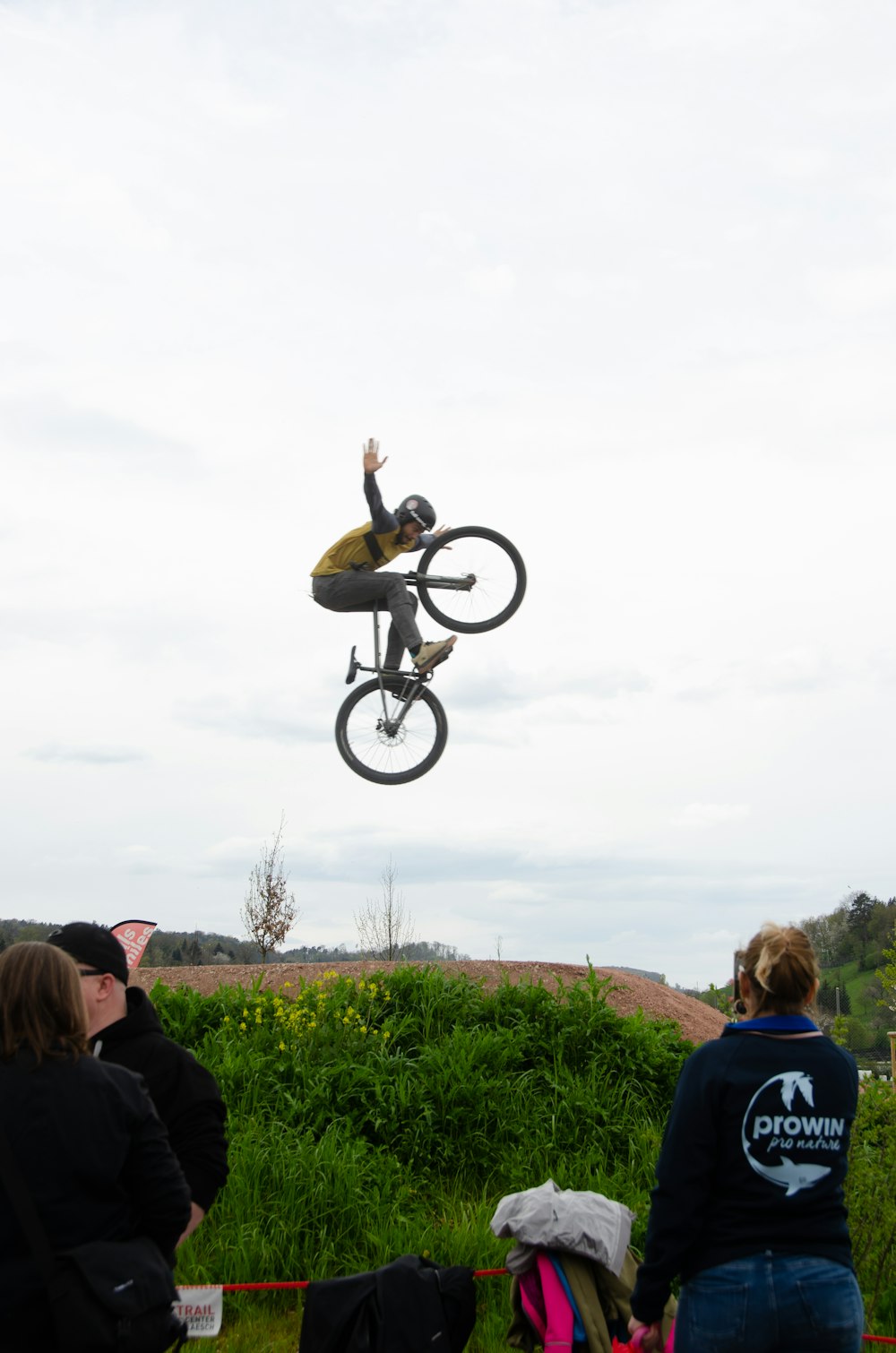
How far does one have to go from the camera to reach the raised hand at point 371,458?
9297 mm

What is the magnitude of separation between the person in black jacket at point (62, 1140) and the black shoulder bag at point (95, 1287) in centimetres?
3

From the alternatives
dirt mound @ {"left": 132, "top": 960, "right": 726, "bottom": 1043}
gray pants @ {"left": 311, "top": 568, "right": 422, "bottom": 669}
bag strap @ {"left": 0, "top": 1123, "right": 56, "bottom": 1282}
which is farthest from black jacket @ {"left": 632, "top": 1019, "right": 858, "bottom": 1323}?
gray pants @ {"left": 311, "top": 568, "right": 422, "bottom": 669}

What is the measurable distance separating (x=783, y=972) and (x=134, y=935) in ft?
14.4

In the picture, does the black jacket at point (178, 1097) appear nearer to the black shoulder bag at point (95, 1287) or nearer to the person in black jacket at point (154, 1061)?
the person in black jacket at point (154, 1061)

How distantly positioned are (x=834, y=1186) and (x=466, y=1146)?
5.17 meters

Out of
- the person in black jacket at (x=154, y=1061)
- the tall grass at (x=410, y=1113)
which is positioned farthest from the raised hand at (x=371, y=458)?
the person in black jacket at (x=154, y=1061)

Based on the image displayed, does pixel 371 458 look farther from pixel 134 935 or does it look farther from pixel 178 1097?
pixel 178 1097

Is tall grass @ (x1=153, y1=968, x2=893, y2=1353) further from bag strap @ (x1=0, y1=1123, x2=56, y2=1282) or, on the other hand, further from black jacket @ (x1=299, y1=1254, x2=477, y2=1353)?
bag strap @ (x1=0, y1=1123, x2=56, y2=1282)

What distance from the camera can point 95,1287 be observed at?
252cm

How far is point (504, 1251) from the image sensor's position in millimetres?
Result: 6301

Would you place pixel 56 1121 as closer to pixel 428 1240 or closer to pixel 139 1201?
pixel 139 1201

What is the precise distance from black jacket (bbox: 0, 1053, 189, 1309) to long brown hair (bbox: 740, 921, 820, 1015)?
5.10 ft

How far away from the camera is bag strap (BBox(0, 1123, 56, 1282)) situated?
2.48 metres

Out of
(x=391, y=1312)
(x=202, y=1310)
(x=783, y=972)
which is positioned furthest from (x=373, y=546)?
(x=783, y=972)
